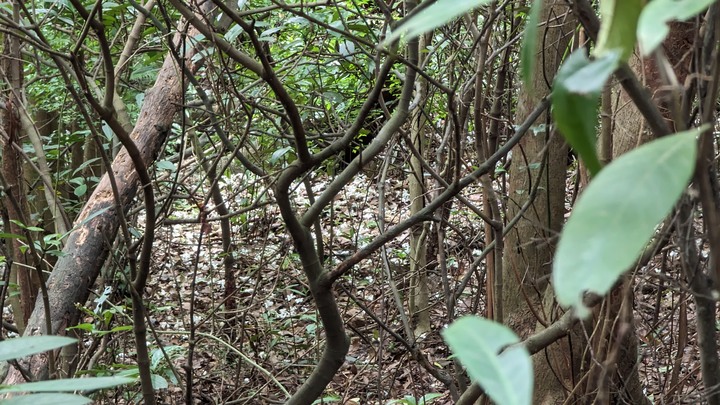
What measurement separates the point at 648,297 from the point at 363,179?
164 inches

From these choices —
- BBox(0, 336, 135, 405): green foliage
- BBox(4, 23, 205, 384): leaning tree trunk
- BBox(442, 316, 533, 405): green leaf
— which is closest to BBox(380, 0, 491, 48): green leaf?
BBox(442, 316, 533, 405): green leaf

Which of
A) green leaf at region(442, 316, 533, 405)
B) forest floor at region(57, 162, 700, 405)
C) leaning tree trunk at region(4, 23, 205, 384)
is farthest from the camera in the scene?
forest floor at region(57, 162, 700, 405)

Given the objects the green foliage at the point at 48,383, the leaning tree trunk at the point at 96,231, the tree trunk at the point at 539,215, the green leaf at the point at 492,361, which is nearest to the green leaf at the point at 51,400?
the green foliage at the point at 48,383

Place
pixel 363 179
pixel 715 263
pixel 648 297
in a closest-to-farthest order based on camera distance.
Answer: pixel 715 263 < pixel 648 297 < pixel 363 179

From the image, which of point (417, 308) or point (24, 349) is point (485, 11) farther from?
point (24, 349)

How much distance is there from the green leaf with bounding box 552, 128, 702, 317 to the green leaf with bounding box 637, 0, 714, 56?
0.18 ft

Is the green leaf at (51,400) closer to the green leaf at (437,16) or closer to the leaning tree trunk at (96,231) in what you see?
the green leaf at (437,16)

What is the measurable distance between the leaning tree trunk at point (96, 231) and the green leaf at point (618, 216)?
106 inches

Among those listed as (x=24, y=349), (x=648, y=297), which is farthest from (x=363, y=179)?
(x=24, y=349)

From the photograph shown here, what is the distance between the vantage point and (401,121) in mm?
2166

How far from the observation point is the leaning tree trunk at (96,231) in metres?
3.00

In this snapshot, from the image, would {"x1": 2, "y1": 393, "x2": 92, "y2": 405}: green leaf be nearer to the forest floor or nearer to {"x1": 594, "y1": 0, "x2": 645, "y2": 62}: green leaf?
{"x1": 594, "y1": 0, "x2": 645, "y2": 62}: green leaf

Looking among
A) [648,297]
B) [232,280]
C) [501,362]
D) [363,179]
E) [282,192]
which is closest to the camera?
[501,362]

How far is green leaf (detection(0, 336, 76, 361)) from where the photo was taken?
1.85 ft
